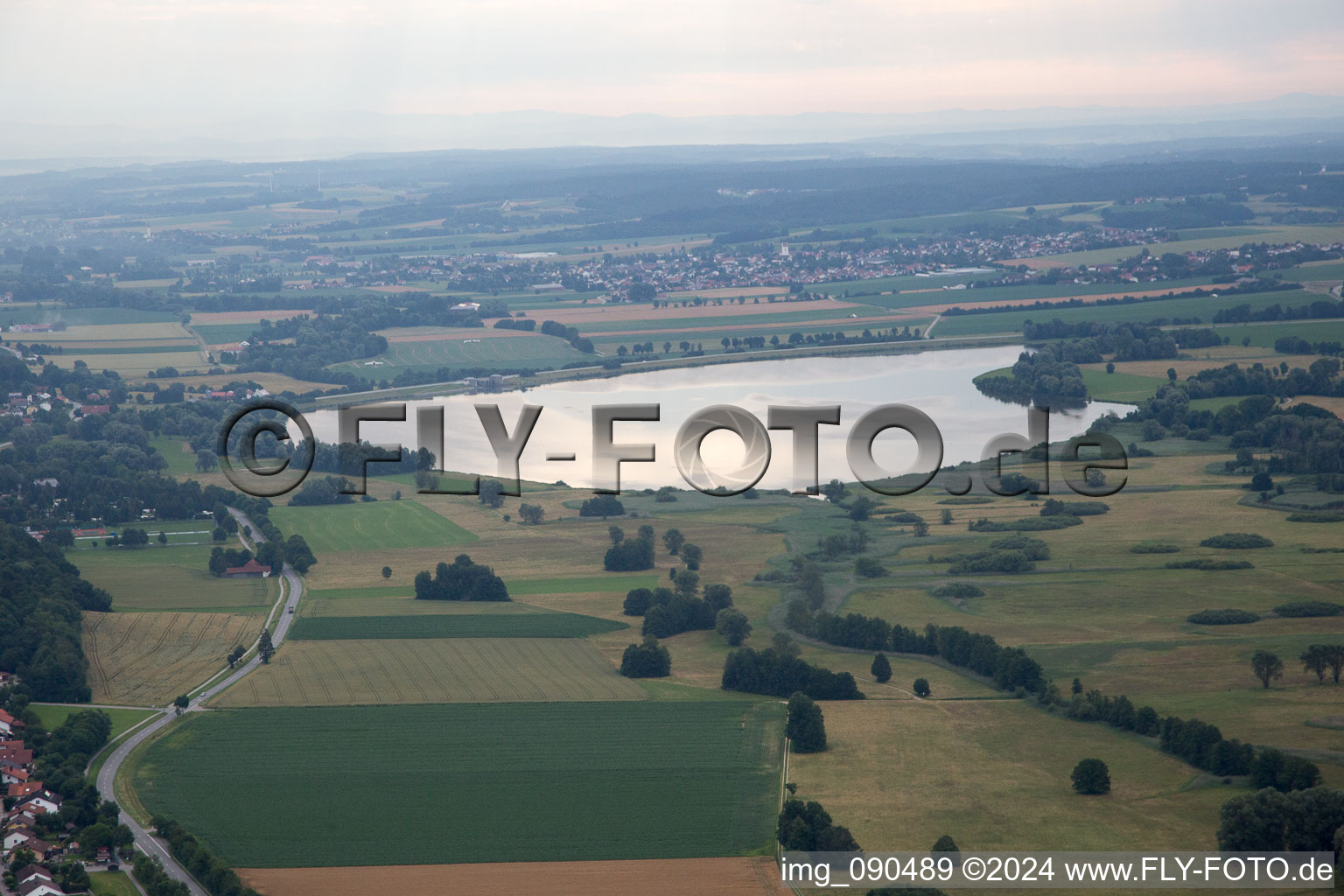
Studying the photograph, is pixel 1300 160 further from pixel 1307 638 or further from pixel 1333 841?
pixel 1333 841

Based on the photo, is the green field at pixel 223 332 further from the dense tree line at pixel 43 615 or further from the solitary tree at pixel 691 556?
the solitary tree at pixel 691 556

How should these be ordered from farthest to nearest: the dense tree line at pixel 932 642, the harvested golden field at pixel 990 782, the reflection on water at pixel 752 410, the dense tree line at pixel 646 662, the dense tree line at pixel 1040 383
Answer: the dense tree line at pixel 1040 383 → the reflection on water at pixel 752 410 → the dense tree line at pixel 646 662 → the dense tree line at pixel 932 642 → the harvested golden field at pixel 990 782

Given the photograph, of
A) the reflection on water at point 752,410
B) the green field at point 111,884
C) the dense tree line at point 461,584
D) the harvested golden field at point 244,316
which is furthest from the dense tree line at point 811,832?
the harvested golden field at point 244,316

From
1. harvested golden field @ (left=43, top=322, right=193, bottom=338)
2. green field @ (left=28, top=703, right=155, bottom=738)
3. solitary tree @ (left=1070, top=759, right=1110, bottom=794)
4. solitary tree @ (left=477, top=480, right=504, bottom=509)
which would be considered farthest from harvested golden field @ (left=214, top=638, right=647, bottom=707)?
harvested golden field @ (left=43, top=322, right=193, bottom=338)

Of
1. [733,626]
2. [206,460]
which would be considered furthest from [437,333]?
[733,626]

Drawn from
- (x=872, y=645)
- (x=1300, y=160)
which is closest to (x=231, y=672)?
(x=872, y=645)

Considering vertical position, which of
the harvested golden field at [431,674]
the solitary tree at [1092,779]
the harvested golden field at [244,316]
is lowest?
the harvested golden field at [431,674]

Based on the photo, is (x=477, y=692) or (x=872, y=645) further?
(x=872, y=645)
